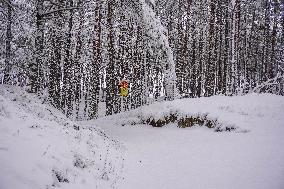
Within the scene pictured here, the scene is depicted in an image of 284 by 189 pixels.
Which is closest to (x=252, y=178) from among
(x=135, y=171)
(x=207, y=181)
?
(x=207, y=181)

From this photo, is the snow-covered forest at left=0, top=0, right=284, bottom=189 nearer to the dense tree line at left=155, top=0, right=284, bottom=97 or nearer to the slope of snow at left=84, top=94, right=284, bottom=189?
the slope of snow at left=84, top=94, right=284, bottom=189

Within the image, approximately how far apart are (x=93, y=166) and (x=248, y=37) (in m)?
34.6

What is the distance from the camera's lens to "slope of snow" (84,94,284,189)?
23.6ft

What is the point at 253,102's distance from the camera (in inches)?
520

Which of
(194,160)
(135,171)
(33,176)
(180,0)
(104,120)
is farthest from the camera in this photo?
(180,0)

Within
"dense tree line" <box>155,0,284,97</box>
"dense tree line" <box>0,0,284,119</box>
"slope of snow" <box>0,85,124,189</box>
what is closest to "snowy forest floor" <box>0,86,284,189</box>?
"slope of snow" <box>0,85,124,189</box>

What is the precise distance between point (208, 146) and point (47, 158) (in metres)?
5.80

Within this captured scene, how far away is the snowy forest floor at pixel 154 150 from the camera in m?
5.70

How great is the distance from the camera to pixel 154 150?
1061 cm

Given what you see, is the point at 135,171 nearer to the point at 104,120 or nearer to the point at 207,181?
the point at 207,181

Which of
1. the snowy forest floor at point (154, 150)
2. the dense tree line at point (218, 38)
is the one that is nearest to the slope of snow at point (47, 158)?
the snowy forest floor at point (154, 150)

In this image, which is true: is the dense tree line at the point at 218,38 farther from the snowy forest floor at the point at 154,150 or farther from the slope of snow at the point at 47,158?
the slope of snow at the point at 47,158

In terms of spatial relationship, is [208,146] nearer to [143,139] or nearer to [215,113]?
[215,113]

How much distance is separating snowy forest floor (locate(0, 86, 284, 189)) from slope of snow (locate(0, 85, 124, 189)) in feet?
0.05
